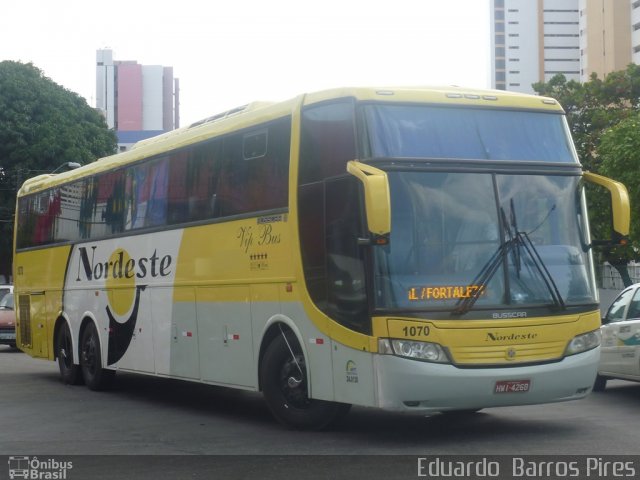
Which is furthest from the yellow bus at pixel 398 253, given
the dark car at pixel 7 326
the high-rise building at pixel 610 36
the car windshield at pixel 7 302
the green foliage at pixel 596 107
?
the high-rise building at pixel 610 36

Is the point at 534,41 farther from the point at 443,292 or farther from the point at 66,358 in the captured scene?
the point at 443,292

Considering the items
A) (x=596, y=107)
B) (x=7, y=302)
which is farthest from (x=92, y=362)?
(x=596, y=107)

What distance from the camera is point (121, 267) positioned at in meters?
16.5

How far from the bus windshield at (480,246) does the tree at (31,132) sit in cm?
3942

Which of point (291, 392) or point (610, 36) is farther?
point (610, 36)

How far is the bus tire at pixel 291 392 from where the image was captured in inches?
453

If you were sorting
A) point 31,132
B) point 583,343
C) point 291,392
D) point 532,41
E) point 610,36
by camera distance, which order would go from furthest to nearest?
point 532,41 → point 610,36 → point 31,132 → point 291,392 → point 583,343

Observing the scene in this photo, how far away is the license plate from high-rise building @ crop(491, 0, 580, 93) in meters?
155

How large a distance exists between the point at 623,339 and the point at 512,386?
15.5 ft

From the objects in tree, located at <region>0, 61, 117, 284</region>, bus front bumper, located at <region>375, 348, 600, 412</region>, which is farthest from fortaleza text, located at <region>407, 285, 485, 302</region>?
tree, located at <region>0, 61, 117, 284</region>

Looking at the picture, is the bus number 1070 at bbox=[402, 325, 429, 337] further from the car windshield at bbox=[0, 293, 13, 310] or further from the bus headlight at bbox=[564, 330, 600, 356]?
the car windshield at bbox=[0, 293, 13, 310]

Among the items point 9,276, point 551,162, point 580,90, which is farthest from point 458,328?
point 9,276

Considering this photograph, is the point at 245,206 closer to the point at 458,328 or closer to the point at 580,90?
the point at 458,328

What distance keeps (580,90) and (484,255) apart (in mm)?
39250
